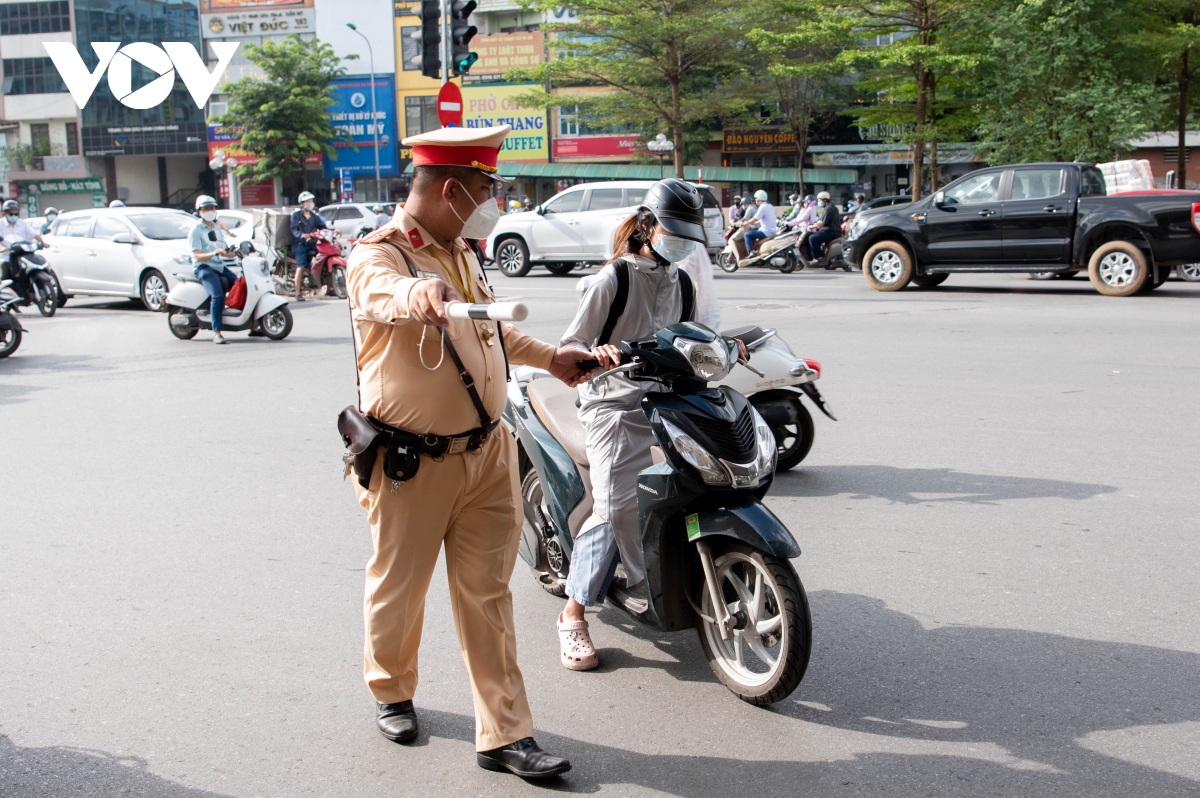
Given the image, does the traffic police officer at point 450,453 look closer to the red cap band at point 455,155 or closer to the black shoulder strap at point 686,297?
the red cap band at point 455,155

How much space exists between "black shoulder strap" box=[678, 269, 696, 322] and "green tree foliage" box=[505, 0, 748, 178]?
27.2m

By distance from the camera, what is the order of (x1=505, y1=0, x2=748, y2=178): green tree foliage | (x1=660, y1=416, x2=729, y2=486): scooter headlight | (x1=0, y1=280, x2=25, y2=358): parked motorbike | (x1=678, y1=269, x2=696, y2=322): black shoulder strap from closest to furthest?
(x1=660, y1=416, x2=729, y2=486): scooter headlight, (x1=678, y1=269, x2=696, y2=322): black shoulder strap, (x1=0, y1=280, x2=25, y2=358): parked motorbike, (x1=505, y1=0, x2=748, y2=178): green tree foliage

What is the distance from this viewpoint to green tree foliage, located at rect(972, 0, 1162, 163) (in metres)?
23.7

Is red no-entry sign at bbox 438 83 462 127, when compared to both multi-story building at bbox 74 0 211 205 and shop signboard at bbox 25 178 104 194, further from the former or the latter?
shop signboard at bbox 25 178 104 194

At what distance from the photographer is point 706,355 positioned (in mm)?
3379

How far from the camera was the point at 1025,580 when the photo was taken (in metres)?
4.61

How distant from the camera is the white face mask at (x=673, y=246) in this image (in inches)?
155

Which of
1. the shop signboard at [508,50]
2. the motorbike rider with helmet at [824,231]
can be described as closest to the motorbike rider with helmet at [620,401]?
the motorbike rider with helmet at [824,231]

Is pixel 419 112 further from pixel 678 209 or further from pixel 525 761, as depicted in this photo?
pixel 525 761

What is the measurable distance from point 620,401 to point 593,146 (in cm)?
4534

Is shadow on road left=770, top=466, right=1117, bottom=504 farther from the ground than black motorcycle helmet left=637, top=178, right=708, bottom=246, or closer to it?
closer to it

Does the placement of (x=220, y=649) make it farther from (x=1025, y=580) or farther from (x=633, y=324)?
(x=1025, y=580)

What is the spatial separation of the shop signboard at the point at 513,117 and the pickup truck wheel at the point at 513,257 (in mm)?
27023

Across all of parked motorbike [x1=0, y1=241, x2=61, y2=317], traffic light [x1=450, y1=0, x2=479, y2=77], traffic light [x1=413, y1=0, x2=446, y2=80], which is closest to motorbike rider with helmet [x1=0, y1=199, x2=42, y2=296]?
parked motorbike [x1=0, y1=241, x2=61, y2=317]
